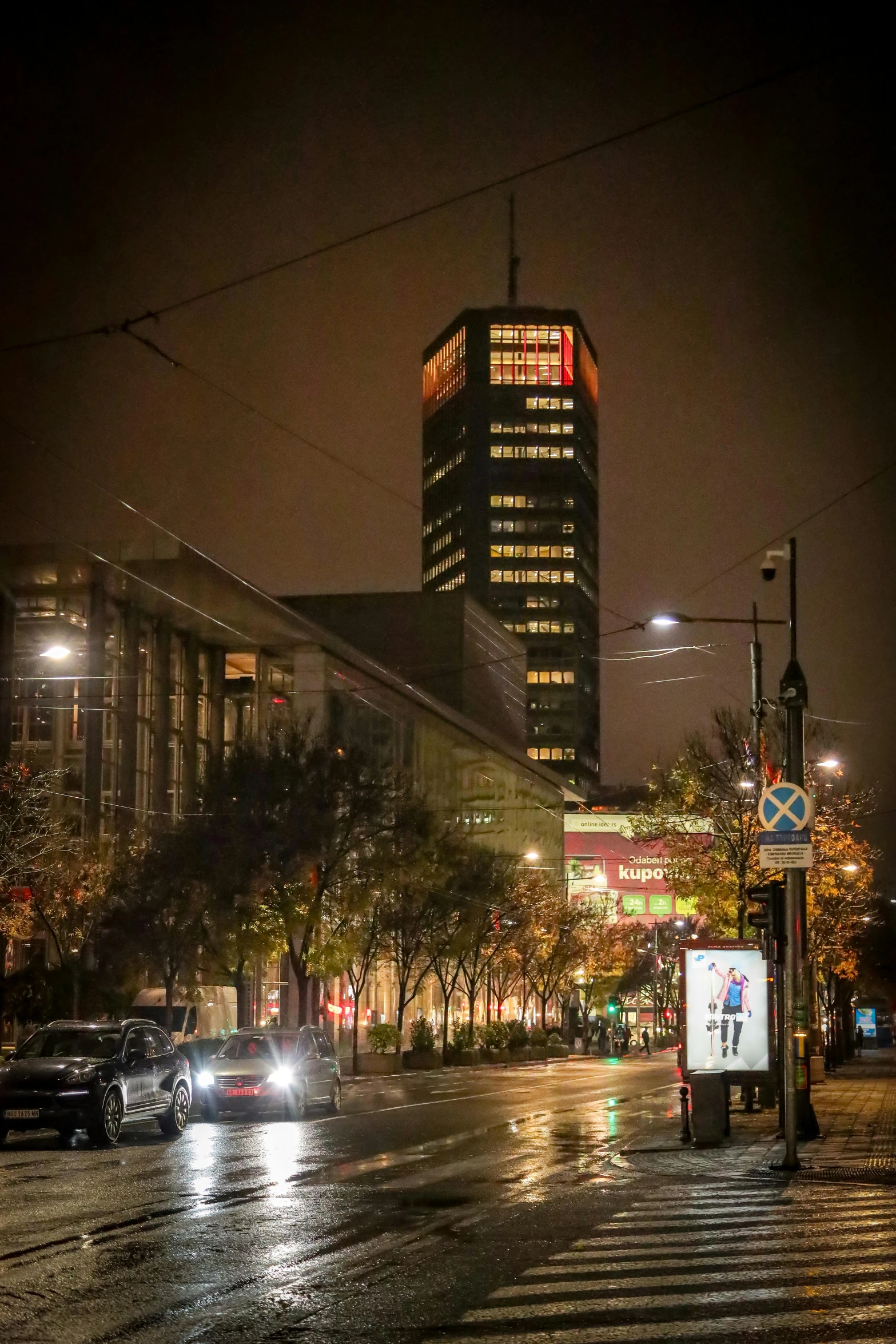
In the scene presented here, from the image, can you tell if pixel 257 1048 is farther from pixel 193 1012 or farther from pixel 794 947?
pixel 193 1012

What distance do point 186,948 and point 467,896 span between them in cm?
1886

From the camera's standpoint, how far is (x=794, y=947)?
58.4 ft

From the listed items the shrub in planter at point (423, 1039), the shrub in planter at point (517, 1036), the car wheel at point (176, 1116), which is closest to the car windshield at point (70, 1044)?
the car wheel at point (176, 1116)

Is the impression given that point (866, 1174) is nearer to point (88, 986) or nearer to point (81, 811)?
point (88, 986)

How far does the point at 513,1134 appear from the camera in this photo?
945 inches

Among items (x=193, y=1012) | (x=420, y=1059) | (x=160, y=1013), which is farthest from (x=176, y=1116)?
(x=420, y=1059)

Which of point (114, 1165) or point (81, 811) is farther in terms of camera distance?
point (81, 811)

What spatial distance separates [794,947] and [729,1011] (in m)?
10.8

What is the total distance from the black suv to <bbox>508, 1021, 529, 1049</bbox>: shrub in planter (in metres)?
55.7

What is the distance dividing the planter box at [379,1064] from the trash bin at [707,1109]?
3736 centimetres

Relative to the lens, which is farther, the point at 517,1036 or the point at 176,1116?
the point at 517,1036

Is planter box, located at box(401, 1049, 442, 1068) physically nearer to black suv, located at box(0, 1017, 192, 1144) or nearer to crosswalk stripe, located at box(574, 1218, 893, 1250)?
black suv, located at box(0, 1017, 192, 1144)

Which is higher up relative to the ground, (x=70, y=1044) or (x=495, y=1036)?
(x=70, y=1044)

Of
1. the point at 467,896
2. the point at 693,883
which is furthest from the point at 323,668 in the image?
the point at 693,883
